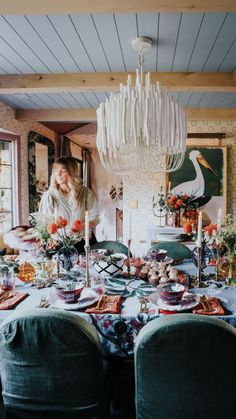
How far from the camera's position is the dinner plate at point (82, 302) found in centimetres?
162

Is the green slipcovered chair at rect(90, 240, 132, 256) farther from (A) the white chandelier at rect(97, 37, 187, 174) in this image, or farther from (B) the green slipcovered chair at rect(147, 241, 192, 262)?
(A) the white chandelier at rect(97, 37, 187, 174)

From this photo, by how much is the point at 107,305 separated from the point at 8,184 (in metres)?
3.19

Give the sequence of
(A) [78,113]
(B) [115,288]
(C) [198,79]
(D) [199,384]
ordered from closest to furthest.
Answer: (D) [199,384] < (B) [115,288] < (C) [198,79] < (A) [78,113]

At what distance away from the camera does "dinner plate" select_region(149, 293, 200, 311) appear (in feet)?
5.14

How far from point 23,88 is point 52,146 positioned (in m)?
2.89

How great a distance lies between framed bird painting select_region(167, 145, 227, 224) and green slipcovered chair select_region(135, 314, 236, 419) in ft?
11.7

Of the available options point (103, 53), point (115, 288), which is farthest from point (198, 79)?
point (115, 288)

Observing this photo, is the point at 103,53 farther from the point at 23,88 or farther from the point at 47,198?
the point at 47,198

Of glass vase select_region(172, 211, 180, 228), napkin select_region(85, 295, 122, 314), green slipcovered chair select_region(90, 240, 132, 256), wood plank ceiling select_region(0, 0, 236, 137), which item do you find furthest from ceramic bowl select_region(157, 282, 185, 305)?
glass vase select_region(172, 211, 180, 228)

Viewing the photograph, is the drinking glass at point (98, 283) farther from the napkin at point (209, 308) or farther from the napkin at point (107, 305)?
the napkin at point (209, 308)

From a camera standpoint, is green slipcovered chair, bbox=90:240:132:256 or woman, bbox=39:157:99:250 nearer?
green slipcovered chair, bbox=90:240:132:256

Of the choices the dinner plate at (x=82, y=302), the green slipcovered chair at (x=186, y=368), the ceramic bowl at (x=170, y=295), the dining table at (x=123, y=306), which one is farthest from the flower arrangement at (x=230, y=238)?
the green slipcovered chair at (x=186, y=368)

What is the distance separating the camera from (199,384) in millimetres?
1100

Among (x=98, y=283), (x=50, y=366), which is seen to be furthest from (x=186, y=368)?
(x=98, y=283)
